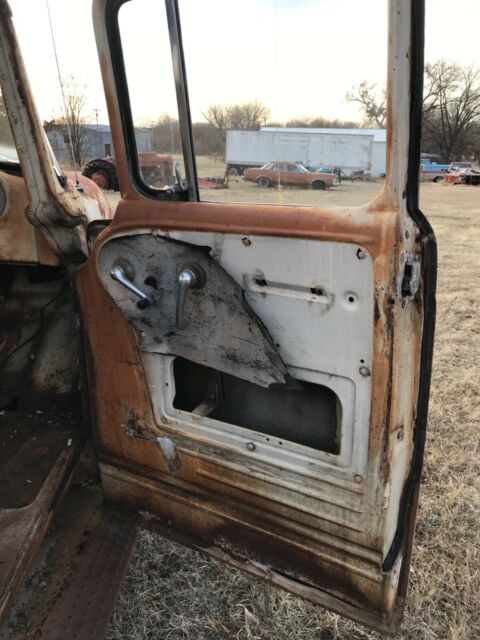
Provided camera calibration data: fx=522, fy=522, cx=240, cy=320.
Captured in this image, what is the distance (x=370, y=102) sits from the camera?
4.21 feet

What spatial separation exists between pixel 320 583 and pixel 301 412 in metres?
0.53

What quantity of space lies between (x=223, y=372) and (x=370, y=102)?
35.2 inches

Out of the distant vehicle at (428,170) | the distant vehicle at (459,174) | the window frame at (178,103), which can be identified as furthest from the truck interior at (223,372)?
the distant vehicle at (459,174)

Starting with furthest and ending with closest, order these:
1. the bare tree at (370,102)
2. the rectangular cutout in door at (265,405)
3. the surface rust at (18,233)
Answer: the surface rust at (18,233) → the rectangular cutout in door at (265,405) → the bare tree at (370,102)

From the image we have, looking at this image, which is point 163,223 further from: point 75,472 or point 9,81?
point 75,472

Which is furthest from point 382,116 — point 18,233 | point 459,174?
point 459,174

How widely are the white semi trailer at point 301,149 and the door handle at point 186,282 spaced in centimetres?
31

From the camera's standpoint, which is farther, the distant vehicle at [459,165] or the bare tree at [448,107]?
the distant vehicle at [459,165]

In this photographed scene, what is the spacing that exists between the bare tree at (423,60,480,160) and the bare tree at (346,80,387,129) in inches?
3.9

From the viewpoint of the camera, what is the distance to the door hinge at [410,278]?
1291mm

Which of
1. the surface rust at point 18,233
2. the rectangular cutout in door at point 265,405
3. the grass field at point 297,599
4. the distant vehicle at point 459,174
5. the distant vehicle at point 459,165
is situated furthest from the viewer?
the distant vehicle at point 459,174

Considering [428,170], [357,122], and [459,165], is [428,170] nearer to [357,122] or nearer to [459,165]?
[357,122]

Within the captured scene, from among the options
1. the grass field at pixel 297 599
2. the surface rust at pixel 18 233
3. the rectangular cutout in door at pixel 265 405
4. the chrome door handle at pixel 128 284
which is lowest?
the grass field at pixel 297 599

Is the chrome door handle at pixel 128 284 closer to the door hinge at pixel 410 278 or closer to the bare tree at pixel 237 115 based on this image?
the bare tree at pixel 237 115
